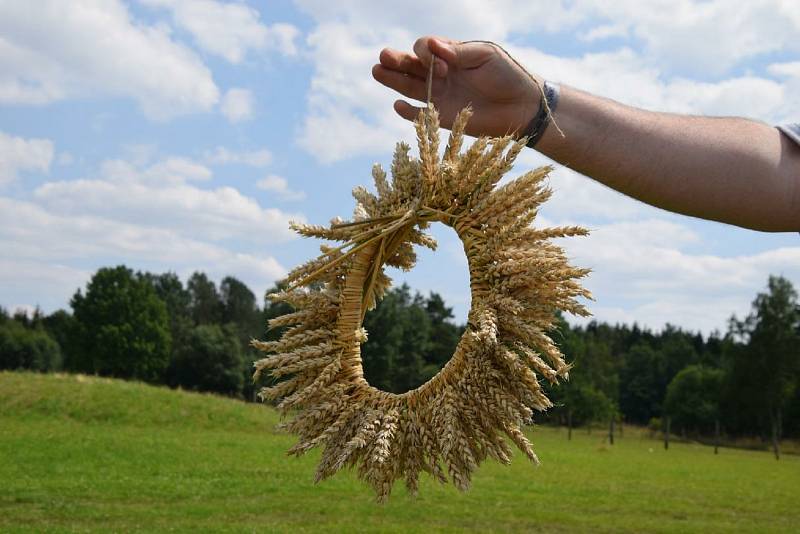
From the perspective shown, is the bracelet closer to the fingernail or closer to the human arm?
the human arm

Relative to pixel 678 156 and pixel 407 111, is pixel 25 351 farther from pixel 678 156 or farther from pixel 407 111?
pixel 678 156

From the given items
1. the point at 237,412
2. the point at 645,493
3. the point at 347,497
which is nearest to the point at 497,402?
the point at 347,497

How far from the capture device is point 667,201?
2.55 m

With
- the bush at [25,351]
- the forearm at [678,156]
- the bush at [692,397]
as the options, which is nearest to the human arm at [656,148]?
the forearm at [678,156]

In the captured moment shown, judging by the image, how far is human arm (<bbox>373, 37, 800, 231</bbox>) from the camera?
246 cm

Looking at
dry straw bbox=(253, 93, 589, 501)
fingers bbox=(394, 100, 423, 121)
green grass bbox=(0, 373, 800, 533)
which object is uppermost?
fingers bbox=(394, 100, 423, 121)

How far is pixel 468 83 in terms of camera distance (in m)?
2.63

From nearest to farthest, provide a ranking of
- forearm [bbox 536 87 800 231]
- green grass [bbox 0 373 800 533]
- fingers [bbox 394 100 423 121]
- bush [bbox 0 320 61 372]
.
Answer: forearm [bbox 536 87 800 231] → fingers [bbox 394 100 423 121] → green grass [bbox 0 373 800 533] → bush [bbox 0 320 61 372]

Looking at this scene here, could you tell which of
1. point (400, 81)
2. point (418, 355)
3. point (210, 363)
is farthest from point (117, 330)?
point (400, 81)

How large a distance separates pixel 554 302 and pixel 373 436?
2.22 ft

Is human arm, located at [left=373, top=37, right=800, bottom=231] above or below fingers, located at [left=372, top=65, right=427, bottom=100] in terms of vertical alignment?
below

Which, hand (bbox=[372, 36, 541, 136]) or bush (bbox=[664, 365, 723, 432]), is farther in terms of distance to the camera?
bush (bbox=[664, 365, 723, 432])

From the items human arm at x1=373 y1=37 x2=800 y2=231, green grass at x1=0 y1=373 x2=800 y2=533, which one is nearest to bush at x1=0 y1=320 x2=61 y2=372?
green grass at x1=0 y1=373 x2=800 y2=533

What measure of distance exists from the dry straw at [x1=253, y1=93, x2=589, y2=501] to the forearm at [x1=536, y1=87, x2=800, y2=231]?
297 mm
